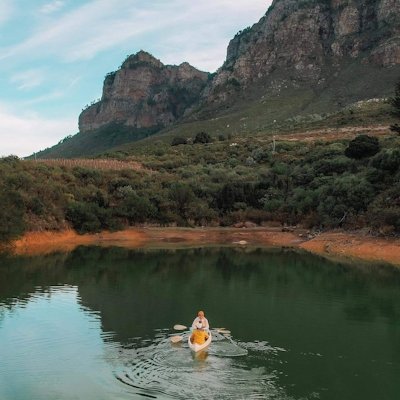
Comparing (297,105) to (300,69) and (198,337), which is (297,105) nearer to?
(300,69)

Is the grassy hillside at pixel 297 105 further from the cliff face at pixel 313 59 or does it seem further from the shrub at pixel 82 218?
the shrub at pixel 82 218

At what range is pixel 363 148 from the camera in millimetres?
47469

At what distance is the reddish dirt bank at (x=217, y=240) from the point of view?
98.8 feet

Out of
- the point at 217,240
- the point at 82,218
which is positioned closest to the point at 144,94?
the point at 82,218

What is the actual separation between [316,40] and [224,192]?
84207 millimetres

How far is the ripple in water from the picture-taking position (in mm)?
9727

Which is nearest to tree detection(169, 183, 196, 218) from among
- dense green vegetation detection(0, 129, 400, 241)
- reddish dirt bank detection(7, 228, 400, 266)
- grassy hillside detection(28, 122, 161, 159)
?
dense green vegetation detection(0, 129, 400, 241)

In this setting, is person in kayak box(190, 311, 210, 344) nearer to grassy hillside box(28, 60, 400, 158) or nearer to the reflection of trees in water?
the reflection of trees in water

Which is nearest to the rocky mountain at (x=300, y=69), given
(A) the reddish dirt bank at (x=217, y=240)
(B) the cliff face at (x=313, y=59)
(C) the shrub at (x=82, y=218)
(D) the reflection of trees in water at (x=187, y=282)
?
(B) the cliff face at (x=313, y=59)

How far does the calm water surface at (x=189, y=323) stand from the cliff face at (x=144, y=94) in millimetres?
148701

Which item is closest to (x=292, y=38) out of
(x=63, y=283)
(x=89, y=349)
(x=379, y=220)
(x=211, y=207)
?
(x=211, y=207)

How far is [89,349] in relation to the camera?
1232 cm

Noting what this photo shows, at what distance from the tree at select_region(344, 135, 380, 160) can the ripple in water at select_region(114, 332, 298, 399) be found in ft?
125

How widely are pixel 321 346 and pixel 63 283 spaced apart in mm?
12022
